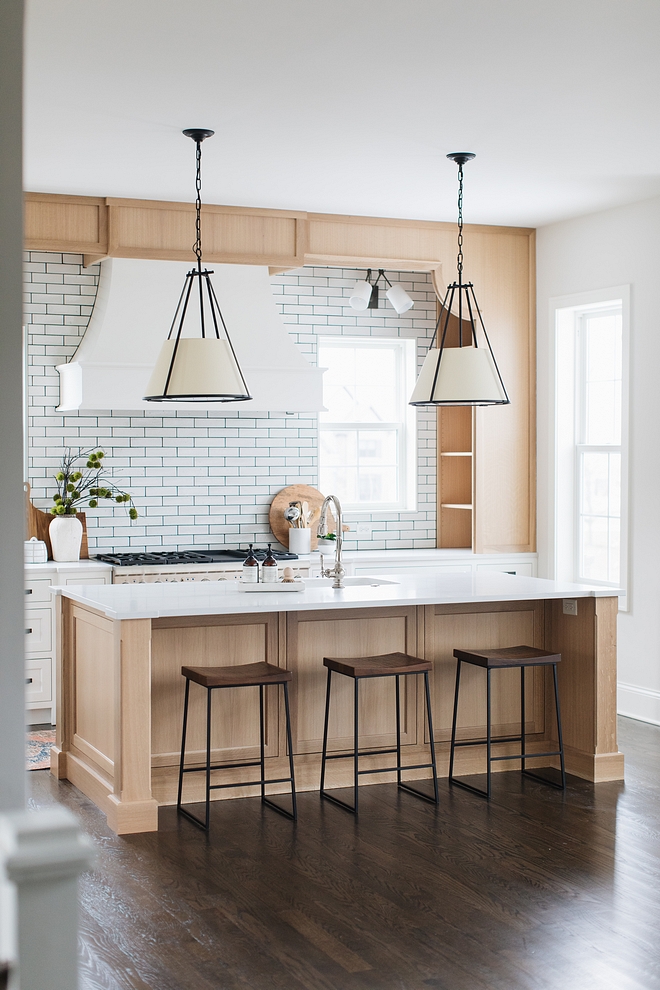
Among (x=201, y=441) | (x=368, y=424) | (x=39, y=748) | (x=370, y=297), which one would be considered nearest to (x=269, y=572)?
(x=39, y=748)

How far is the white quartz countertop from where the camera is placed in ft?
14.0

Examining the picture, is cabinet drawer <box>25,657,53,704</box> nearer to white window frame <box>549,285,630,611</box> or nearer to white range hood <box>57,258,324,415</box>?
white range hood <box>57,258,324,415</box>

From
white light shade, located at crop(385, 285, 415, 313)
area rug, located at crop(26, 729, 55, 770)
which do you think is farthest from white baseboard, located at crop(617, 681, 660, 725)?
area rug, located at crop(26, 729, 55, 770)

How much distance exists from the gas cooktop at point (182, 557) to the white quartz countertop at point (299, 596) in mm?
1040

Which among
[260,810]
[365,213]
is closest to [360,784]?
[260,810]

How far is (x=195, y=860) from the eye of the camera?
3773 mm

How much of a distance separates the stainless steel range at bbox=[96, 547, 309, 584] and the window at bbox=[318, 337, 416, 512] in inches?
42.2

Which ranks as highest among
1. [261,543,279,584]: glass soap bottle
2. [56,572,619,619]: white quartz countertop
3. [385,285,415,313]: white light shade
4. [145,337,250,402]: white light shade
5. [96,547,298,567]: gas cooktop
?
[385,285,415,313]: white light shade

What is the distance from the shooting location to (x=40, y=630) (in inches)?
234

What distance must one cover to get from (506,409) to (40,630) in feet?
10.4

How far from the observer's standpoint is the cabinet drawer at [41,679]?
5.91m

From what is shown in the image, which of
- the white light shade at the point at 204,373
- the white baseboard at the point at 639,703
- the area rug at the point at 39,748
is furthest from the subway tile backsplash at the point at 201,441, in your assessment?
the white light shade at the point at 204,373

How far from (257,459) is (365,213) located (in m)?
1.74

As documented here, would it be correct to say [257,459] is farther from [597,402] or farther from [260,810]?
[260,810]
